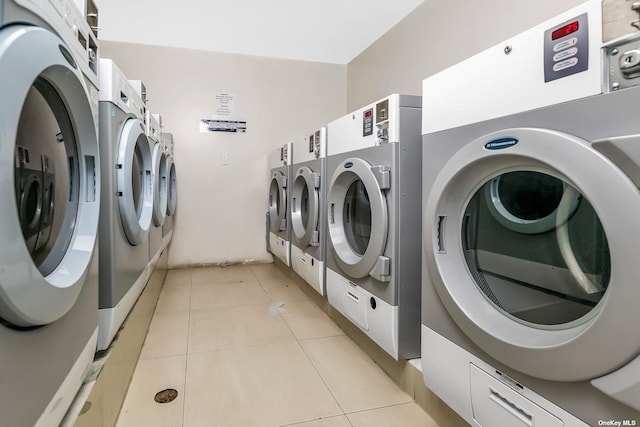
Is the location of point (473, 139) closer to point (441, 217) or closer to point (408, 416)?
point (441, 217)

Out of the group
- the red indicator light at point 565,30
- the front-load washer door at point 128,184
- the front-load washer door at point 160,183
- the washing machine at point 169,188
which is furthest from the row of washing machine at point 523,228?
the washing machine at point 169,188

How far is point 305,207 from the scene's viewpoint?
2648mm

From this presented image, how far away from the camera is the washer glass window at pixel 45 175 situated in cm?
65

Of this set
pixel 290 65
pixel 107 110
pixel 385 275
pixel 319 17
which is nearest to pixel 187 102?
pixel 290 65

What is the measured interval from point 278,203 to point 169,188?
97 centimetres

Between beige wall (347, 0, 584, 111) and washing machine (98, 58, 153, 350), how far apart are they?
1.99 m

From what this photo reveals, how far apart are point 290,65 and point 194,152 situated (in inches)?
55.1

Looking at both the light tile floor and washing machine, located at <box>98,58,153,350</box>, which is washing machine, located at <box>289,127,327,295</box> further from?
washing machine, located at <box>98,58,153,350</box>

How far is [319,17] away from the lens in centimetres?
292

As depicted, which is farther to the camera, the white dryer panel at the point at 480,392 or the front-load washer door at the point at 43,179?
the white dryer panel at the point at 480,392

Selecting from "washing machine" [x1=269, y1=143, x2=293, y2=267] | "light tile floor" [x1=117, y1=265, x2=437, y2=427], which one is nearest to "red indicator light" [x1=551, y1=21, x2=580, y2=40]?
"light tile floor" [x1=117, y1=265, x2=437, y2=427]

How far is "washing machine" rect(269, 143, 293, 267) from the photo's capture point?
2.86 m

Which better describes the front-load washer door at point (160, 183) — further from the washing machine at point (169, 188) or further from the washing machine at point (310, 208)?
the washing machine at point (310, 208)

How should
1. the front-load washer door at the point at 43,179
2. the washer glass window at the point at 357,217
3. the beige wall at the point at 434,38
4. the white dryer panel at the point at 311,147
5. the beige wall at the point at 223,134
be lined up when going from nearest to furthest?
the front-load washer door at the point at 43,179
the washer glass window at the point at 357,217
the beige wall at the point at 434,38
the white dryer panel at the point at 311,147
the beige wall at the point at 223,134
